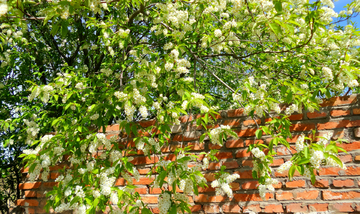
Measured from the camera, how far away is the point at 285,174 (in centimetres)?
188

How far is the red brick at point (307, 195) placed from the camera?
1.80 m

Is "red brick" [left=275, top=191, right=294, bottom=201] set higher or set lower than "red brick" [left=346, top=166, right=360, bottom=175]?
lower

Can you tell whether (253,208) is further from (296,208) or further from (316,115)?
(316,115)

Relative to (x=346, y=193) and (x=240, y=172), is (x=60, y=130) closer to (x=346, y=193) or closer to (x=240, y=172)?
(x=240, y=172)

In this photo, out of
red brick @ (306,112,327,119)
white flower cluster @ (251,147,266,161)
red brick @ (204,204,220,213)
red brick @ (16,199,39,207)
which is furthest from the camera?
red brick @ (16,199,39,207)

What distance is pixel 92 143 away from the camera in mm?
1906

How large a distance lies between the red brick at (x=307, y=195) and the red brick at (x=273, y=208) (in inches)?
5.6

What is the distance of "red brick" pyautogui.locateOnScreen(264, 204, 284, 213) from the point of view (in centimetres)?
186

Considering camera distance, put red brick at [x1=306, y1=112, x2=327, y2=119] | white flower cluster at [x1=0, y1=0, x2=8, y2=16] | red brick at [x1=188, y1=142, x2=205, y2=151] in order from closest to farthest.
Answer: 1. white flower cluster at [x1=0, y1=0, x2=8, y2=16]
2. red brick at [x1=306, y1=112, x2=327, y2=119]
3. red brick at [x1=188, y1=142, x2=205, y2=151]

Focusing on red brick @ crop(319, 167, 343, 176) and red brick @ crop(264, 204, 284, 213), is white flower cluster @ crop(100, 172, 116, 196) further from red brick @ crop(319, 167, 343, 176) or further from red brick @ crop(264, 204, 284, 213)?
red brick @ crop(319, 167, 343, 176)

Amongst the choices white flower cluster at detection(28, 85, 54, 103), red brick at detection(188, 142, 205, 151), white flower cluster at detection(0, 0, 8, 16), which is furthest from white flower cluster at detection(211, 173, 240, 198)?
white flower cluster at detection(0, 0, 8, 16)

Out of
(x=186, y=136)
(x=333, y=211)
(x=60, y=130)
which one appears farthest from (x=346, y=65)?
(x=60, y=130)

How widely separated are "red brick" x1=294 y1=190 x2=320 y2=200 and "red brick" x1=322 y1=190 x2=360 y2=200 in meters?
0.05

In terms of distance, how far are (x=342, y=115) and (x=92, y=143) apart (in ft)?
6.31
